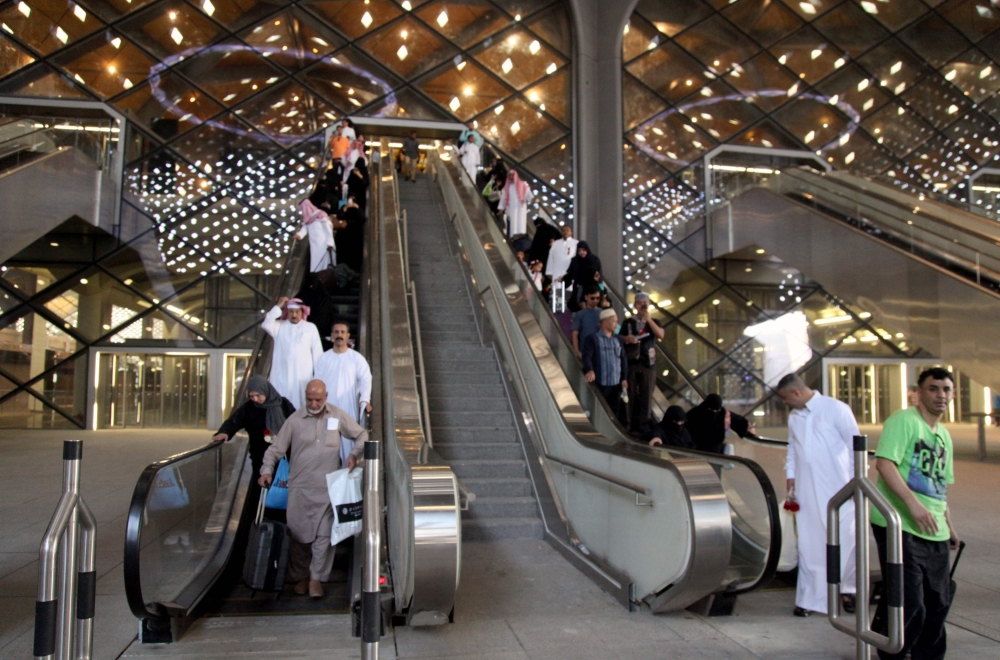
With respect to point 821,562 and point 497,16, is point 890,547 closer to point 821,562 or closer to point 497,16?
point 821,562

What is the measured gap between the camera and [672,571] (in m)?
4.26

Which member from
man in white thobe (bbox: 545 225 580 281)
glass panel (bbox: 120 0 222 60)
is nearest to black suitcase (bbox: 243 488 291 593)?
man in white thobe (bbox: 545 225 580 281)

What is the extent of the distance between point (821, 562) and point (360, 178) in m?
10.1

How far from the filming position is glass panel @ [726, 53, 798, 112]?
1961 centimetres

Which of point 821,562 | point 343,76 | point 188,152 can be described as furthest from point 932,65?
point 821,562

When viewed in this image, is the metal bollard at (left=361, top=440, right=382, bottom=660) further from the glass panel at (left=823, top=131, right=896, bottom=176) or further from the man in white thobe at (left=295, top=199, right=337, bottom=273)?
the glass panel at (left=823, top=131, right=896, bottom=176)

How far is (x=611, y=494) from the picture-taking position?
5.23m

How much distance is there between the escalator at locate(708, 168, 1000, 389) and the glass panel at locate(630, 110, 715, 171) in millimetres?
2443

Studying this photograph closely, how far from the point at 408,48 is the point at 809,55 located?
385 inches

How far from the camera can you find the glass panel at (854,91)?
19.9 m

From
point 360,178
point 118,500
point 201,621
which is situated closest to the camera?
point 201,621

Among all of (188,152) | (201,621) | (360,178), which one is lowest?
(201,621)

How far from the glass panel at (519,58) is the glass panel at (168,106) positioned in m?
6.27

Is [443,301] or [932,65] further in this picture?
[932,65]
